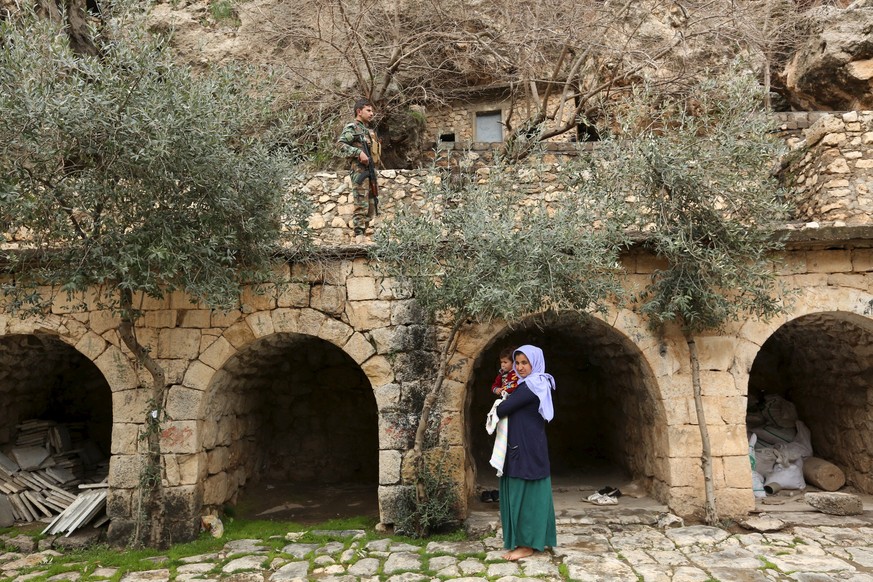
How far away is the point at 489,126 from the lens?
12.7m

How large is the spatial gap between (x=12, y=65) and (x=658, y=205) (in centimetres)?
571

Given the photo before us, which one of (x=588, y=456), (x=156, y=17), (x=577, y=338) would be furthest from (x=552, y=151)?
(x=156, y=17)

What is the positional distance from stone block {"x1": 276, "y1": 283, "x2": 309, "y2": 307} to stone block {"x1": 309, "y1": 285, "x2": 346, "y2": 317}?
0.06 m

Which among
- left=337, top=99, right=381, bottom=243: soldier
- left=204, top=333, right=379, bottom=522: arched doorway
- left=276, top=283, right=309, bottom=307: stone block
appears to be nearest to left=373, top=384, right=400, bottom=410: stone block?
left=276, top=283, right=309, bottom=307: stone block

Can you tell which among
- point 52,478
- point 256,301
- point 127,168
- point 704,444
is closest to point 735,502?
point 704,444

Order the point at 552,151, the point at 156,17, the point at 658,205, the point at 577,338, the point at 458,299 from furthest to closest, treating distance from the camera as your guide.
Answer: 1. the point at 156,17
2. the point at 552,151
3. the point at 577,338
4. the point at 658,205
5. the point at 458,299

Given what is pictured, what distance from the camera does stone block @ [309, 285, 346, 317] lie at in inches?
229

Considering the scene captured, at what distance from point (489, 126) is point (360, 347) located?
8.36 m

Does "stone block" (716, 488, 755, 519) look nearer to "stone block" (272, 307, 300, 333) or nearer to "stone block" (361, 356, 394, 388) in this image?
"stone block" (361, 356, 394, 388)

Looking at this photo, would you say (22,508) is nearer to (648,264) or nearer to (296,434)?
(296,434)

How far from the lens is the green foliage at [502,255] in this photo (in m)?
4.61

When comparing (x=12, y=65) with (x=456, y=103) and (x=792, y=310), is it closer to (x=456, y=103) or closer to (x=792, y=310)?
(x=792, y=310)

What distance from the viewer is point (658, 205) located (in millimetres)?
5410

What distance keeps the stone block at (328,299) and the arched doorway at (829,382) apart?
16.4 feet
